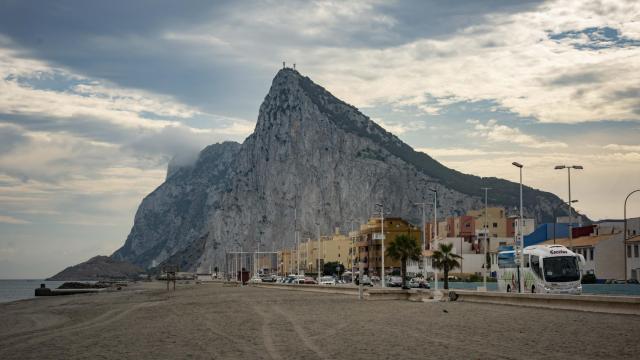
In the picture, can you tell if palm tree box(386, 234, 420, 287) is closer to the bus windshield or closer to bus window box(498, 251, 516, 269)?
bus window box(498, 251, 516, 269)

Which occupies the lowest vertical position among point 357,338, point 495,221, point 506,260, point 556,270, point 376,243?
point 357,338

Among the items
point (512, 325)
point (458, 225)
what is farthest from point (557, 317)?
point (458, 225)

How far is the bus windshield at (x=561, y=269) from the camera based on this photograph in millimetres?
50219

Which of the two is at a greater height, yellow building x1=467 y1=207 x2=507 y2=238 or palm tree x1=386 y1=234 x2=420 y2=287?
yellow building x1=467 y1=207 x2=507 y2=238

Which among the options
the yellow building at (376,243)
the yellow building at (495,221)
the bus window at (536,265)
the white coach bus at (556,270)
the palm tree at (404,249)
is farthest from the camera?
the yellow building at (495,221)

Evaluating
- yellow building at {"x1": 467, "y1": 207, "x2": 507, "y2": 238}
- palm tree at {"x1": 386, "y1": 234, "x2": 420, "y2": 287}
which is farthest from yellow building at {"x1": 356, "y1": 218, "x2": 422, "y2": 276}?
palm tree at {"x1": 386, "y1": 234, "x2": 420, "y2": 287}

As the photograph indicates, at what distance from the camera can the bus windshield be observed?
5022 cm

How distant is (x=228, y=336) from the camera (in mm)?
26625

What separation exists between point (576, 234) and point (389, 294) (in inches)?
3186

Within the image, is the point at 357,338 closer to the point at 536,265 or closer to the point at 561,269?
the point at 561,269

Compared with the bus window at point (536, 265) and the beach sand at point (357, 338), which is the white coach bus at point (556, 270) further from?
the beach sand at point (357, 338)

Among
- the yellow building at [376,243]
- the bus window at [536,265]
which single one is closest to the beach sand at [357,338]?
the bus window at [536,265]

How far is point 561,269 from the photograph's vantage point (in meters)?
50.2

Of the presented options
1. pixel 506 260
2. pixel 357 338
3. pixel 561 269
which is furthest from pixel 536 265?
pixel 357 338
